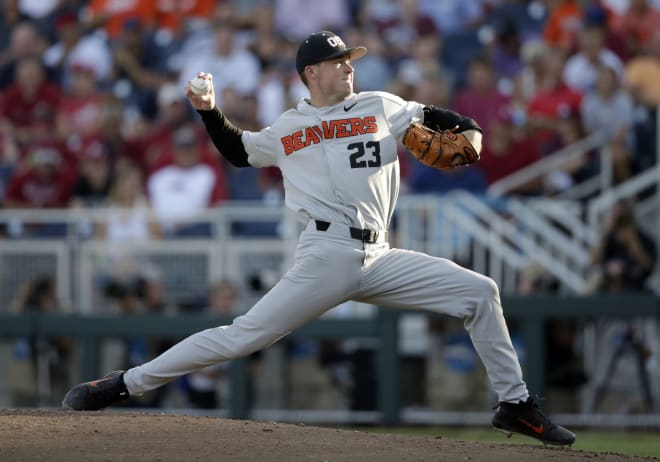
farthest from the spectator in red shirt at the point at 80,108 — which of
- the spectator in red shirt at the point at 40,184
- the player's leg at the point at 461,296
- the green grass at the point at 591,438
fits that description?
the player's leg at the point at 461,296

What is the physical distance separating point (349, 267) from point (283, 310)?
396 mm

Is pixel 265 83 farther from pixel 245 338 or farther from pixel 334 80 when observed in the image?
pixel 245 338

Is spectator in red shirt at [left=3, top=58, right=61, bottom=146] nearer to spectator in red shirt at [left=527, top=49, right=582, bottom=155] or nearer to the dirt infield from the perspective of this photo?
spectator in red shirt at [left=527, top=49, right=582, bottom=155]

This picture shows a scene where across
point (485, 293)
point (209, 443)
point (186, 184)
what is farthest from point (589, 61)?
point (209, 443)

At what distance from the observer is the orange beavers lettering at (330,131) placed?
645 cm

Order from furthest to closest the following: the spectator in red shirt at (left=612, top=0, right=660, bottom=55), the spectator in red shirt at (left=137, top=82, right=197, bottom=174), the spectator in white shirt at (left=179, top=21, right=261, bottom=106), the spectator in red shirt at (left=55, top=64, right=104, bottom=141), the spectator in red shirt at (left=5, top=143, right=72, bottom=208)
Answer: the spectator in red shirt at (left=55, top=64, right=104, bottom=141), the spectator in white shirt at (left=179, top=21, right=261, bottom=106), the spectator in red shirt at (left=5, top=143, right=72, bottom=208), the spectator in red shirt at (left=137, top=82, right=197, bottom=174), the spectator in red shirt at (left=612, top=0, right=660, bottom=55)

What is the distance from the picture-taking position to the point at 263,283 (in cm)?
1120

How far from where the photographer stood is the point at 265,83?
13234 millimetres

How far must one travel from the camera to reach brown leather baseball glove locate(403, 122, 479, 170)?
A: 6.49 meters

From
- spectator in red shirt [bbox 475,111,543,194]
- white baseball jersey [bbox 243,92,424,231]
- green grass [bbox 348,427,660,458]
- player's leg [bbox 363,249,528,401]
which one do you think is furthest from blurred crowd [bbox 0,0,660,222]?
player's leg [bbox 363,249,528,401]

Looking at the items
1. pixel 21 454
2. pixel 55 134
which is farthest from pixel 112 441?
pixel 55 134

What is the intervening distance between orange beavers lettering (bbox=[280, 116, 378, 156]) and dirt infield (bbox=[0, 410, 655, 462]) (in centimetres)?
147

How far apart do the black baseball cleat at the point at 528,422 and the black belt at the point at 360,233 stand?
3.48ft

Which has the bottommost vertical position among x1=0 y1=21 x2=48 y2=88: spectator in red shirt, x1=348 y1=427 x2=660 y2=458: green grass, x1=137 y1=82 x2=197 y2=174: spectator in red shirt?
x1=348 y1=427 x2=660 y2=458: green grass
